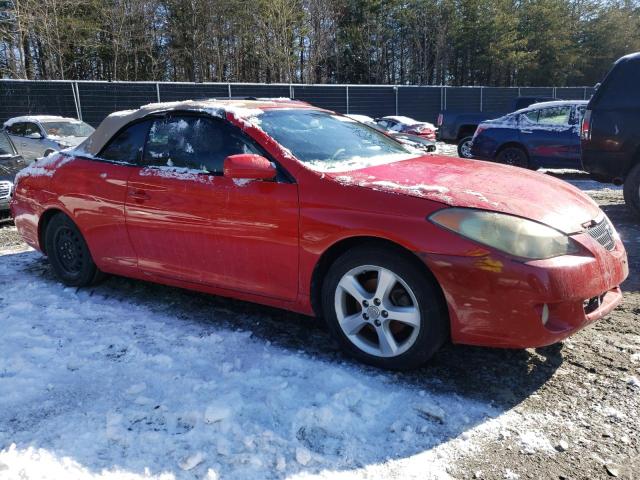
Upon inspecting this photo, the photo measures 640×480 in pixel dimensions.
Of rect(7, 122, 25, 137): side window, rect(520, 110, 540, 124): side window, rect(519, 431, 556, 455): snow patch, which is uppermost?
rect(520, 110, 540, 124): side window

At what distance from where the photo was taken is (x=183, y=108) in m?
3.82

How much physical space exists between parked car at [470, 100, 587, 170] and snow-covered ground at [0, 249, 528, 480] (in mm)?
8642

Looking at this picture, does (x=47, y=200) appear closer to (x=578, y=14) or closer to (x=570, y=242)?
(x=570, y=242)

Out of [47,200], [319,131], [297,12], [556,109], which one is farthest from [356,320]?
[297,12]

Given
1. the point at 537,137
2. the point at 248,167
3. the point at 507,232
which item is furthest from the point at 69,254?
the point at 537,137

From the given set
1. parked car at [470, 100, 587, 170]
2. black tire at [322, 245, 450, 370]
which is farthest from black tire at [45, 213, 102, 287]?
parked car at [470, 100, 587, 170]

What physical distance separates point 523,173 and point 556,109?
7890mm

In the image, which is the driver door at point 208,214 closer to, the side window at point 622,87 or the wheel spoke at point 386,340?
the wheel spoke at point 386,340

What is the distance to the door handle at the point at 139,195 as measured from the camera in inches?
149

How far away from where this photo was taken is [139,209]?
3828 mm

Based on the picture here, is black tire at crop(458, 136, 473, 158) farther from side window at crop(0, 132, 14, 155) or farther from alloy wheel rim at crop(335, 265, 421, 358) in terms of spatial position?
alloy wheel rim at crop(335, 265, 421, 358)

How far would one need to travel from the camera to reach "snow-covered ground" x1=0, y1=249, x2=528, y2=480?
2240 mm

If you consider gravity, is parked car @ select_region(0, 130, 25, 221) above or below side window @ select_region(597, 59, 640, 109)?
below

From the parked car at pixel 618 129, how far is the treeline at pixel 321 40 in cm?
2445
